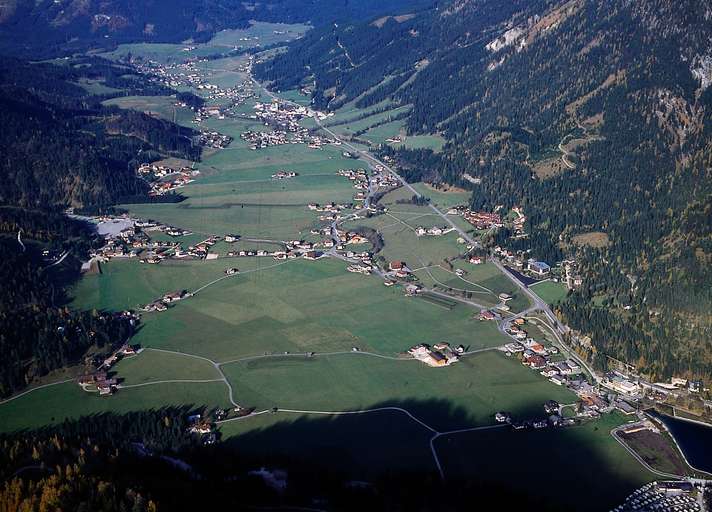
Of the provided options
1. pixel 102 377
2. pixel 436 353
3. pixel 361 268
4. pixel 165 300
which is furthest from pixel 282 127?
pixel 102 377

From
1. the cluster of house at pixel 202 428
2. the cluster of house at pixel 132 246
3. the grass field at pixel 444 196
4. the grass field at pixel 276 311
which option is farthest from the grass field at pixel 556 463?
the grass field at pixel 444 196

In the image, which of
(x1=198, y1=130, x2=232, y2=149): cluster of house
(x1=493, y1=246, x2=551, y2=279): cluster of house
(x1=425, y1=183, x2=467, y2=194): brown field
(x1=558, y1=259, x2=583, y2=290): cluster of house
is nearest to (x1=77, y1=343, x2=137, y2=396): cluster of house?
(x1=493, y1=246, x2=551, y2=279): cluster of house

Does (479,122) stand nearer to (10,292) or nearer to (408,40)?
(408,40)

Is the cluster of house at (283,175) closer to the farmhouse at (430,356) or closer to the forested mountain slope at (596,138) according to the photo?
the forested mountain slope at (596,138)

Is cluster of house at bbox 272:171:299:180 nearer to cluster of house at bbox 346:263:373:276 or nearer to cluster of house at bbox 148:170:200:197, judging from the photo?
cluster of house at bbox 148:170:200:197

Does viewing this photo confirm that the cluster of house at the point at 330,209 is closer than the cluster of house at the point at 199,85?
Yes
